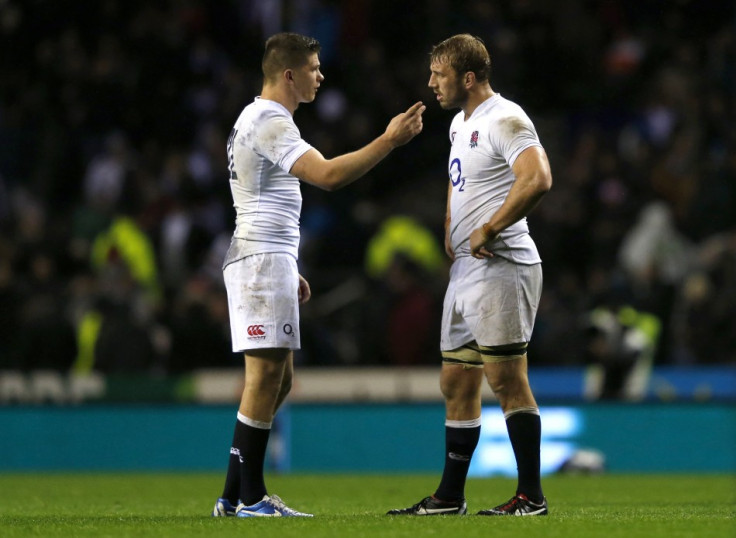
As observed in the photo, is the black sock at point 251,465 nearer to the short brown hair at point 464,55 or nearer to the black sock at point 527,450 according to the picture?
the black sock at point 527,450

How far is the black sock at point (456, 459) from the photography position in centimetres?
755

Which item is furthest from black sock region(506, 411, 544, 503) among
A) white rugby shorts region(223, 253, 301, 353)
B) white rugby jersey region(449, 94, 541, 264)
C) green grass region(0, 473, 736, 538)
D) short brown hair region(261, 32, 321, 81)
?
short brown hair region(261, 32, 321, 81)

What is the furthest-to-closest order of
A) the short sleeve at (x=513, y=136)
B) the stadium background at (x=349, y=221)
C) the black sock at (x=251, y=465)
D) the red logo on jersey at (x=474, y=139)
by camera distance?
the stadium background at (x=349, y=221) < the red logo on jersey at (x=474, y=139) < the black sock at (x=251, y=465) < the short sleeve at (x=513, y=136)

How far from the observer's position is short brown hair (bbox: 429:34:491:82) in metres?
7.51

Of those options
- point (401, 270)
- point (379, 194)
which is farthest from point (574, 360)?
point (379, 194)

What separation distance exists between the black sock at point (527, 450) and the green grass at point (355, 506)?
22cm

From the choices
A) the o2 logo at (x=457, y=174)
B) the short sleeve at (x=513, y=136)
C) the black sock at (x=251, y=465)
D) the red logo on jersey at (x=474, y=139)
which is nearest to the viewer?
the short sleeve at (x=513, y=136)

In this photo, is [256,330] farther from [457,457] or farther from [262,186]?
[457,457]

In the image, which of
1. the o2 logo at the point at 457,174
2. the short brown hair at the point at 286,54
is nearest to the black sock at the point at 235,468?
the o2 logo at the point at 457,174

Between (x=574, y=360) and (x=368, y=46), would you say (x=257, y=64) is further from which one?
(x=574, y=360)

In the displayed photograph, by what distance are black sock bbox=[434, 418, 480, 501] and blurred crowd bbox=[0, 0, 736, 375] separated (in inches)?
275

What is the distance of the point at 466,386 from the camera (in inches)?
298

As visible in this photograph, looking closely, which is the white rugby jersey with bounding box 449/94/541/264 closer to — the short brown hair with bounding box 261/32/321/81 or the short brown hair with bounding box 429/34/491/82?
the short brown hair with bounding box 429/34/491/82

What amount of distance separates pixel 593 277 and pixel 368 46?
15.7 ft
